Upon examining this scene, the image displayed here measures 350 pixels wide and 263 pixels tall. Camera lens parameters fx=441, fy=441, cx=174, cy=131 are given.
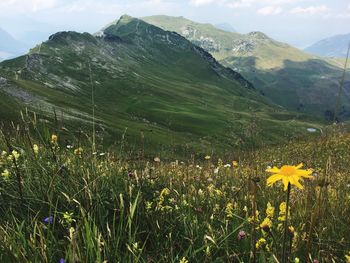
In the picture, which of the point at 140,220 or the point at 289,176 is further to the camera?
the point at 140,220

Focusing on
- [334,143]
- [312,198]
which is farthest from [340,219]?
[334,143]

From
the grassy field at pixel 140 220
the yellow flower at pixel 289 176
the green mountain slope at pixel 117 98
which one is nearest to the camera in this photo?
the yellow flower at pixel 289 176

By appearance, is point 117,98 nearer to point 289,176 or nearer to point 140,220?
point 140,220

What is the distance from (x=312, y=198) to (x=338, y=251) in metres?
1.41

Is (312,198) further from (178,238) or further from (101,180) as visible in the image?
(101,180)

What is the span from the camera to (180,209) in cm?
491

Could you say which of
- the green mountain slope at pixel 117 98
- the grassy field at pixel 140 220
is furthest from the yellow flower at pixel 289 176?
the green mountain slope at pixel 117 98

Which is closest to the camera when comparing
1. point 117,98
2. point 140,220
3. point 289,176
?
point 289,176

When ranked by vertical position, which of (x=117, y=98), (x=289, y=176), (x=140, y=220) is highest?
(x=289, y=176)

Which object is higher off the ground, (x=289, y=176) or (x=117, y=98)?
(x=289, y=176)

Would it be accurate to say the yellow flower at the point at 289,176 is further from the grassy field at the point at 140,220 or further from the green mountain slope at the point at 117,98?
the green mountain slope at the point at 117,98

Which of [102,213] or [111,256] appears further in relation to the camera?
[102,213]

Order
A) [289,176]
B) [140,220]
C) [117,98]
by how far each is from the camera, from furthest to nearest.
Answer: [117,98]
[140,220]
[289,176]

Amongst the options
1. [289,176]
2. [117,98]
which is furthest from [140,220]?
[117,98]
